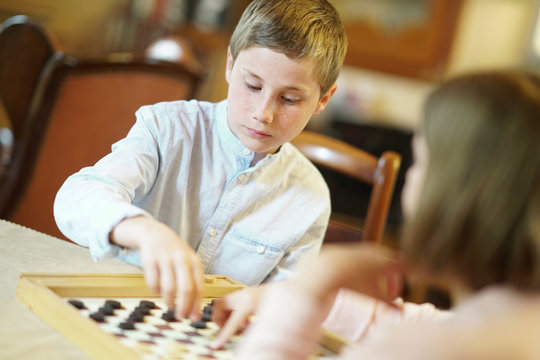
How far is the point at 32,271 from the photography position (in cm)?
91

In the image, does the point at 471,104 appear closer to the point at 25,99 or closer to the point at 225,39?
the point at 25,99

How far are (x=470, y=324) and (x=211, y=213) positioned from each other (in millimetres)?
782

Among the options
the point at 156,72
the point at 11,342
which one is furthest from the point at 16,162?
the point at 11,342

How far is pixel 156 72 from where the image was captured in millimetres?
2074

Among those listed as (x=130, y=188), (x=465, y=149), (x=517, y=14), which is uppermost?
(x=517, y=14)

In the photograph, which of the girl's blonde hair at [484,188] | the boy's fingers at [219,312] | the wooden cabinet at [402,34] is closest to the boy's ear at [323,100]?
the boy's fingers at [219,312]

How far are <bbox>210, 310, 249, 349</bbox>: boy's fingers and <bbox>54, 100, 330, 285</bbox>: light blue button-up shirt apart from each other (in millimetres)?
415

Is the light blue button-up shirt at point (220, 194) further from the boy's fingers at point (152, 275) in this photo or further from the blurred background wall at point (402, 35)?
the blurred background wall at point (402, 35)

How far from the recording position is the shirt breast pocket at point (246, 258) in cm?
128

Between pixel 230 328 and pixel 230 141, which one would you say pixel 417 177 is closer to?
pixel 230 328

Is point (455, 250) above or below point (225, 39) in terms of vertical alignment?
below

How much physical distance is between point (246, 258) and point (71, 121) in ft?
2.90

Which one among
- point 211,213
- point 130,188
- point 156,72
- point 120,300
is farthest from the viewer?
point 156,72

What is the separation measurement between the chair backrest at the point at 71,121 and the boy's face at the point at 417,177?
4.55 ft
